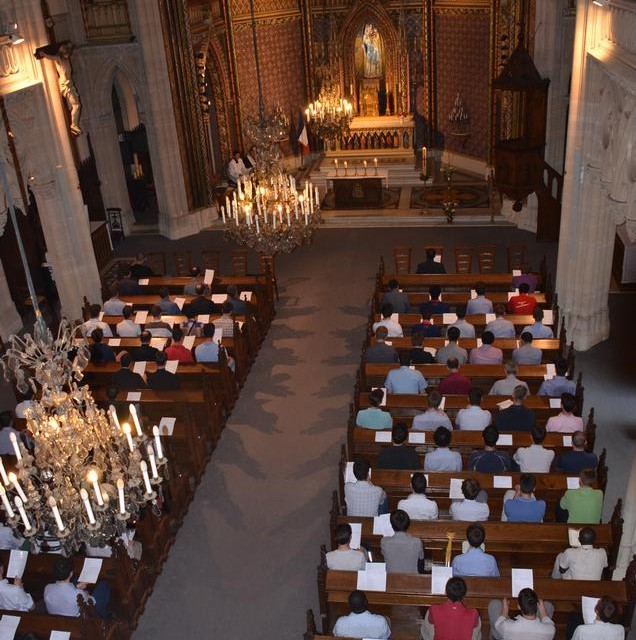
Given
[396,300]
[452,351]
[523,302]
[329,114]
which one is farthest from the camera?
[329,114]

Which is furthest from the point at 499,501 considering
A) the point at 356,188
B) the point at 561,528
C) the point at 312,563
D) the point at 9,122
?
the point at 356,188

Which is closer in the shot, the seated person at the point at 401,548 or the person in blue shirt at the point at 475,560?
the person in blue shirt at the point at 475,560

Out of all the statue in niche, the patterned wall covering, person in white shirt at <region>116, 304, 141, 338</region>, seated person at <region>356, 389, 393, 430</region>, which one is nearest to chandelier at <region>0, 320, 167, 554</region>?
seated person at <region>356, 389, 393, 430</region>

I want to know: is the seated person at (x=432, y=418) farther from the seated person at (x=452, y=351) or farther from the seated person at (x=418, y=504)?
the seated person at (x=452, y=351)

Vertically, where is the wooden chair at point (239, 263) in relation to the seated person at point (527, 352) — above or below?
below

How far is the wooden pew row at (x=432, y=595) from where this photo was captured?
7.48 m

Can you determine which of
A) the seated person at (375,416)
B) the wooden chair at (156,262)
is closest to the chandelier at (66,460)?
the seated person at (375,416)

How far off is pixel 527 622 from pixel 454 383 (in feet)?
14.4

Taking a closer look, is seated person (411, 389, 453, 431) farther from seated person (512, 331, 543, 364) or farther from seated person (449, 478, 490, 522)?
seated person (512, 331, 543, 364)

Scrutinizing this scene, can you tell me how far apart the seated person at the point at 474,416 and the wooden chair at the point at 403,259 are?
6.11m

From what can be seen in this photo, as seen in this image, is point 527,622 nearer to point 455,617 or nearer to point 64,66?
point 455,617

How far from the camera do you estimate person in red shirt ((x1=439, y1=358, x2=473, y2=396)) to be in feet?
35.4

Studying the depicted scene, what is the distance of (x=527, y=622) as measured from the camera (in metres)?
6.81

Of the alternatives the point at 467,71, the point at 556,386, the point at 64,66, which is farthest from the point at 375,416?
the point at 467,71
